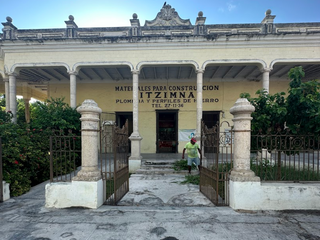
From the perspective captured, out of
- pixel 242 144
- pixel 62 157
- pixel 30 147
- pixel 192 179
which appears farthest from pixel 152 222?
pixel 62 157

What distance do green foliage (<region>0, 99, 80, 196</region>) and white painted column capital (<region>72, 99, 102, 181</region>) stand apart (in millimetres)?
2428

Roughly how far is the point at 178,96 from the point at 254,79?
4902 mm

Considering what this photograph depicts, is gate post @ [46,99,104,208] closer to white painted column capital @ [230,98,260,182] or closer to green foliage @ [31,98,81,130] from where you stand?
white painted column capital @ [230,98,260,182]

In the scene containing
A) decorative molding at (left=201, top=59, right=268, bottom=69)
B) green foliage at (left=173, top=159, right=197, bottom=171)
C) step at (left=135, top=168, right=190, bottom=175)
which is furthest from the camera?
decorative molding at (left=201, top=59, right=268, bottom=69)

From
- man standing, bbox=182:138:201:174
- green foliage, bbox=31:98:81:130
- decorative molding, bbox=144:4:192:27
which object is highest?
decorative molding, bbox=144:4:192:27

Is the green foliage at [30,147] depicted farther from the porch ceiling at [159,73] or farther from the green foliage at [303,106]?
the green foliage at [303,106]

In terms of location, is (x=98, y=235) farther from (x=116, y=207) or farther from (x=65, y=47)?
(x=65, y=47)

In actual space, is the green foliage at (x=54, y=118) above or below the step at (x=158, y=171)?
above

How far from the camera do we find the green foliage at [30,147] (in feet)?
15.5

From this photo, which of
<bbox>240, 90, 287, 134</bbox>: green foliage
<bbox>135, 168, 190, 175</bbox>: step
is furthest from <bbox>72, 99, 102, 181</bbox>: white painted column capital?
<bbox>240, 90, 287, 134</bbox>: green foliage

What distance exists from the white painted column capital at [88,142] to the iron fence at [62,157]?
18 centimetres

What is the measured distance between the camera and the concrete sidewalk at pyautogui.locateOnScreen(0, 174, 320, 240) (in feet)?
9.26

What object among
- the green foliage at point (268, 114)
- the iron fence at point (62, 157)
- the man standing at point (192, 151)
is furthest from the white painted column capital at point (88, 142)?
the green foliage at point (268, 114)

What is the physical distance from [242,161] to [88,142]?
337cm
